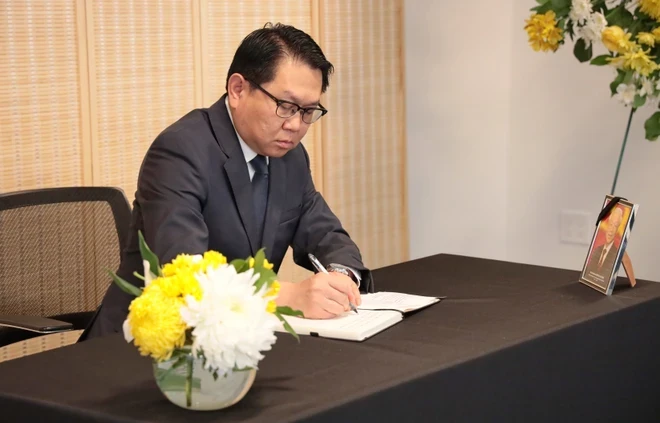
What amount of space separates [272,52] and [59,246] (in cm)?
80

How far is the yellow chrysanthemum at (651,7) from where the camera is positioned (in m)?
2.77

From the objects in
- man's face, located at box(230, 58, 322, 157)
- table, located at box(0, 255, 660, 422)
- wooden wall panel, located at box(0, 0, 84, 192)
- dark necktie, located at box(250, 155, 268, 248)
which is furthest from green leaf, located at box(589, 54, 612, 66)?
wooden wall panel, located at box(0, 0, 84, 192)

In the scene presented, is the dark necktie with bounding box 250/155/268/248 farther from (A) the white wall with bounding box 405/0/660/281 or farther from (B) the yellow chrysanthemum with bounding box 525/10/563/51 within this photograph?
(A) the white wall with bounding box 405/0/660/281

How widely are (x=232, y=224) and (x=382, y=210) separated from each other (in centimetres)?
201

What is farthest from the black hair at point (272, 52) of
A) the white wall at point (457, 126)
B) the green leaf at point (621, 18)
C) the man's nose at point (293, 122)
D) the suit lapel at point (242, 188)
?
the white wall at point (457, 126)

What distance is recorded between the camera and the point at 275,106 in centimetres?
238

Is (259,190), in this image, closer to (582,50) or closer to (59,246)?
(59,246)

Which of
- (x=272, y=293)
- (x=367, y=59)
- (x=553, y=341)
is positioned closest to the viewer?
(x=272, y=293)

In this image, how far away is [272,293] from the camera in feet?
4.99

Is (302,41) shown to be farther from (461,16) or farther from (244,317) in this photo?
(461,16)

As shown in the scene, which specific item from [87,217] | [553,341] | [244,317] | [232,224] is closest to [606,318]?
[553,341]

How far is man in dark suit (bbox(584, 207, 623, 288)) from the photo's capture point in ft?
7.90

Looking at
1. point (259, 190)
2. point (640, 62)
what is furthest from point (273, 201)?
point (640, 62)

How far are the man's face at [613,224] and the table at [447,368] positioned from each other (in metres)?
0.14
